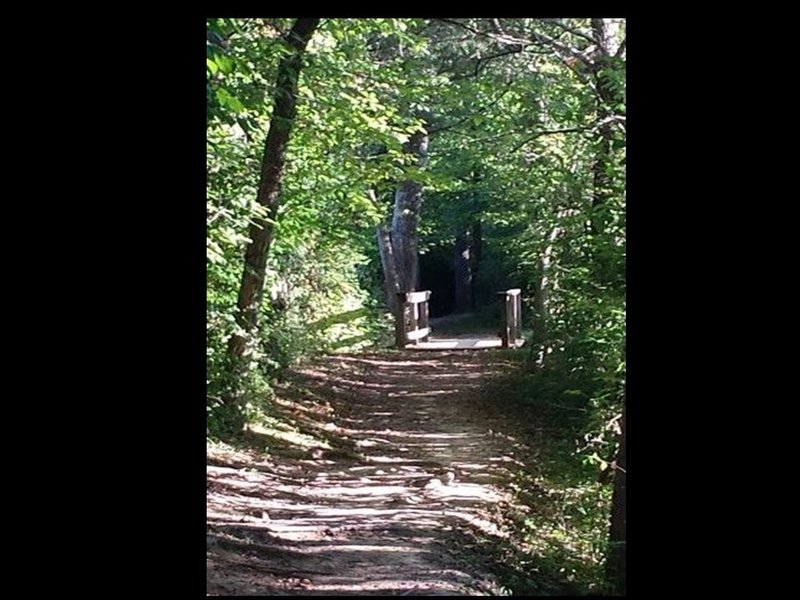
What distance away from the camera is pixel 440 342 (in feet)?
58.1

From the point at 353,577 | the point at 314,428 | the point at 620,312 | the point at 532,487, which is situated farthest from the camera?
the point at 314,428

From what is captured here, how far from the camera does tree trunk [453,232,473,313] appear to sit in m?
24.0

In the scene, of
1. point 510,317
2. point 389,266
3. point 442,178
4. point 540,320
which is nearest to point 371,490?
point 540,320

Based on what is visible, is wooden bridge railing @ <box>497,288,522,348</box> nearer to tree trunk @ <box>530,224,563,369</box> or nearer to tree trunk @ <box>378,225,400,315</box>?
tree trunk @ <box>530,224,563,369</box>

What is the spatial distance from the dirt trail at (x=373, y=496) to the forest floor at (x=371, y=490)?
0.6 inches

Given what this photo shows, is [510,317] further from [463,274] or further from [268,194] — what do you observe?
[463,274]

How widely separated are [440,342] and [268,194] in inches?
358
